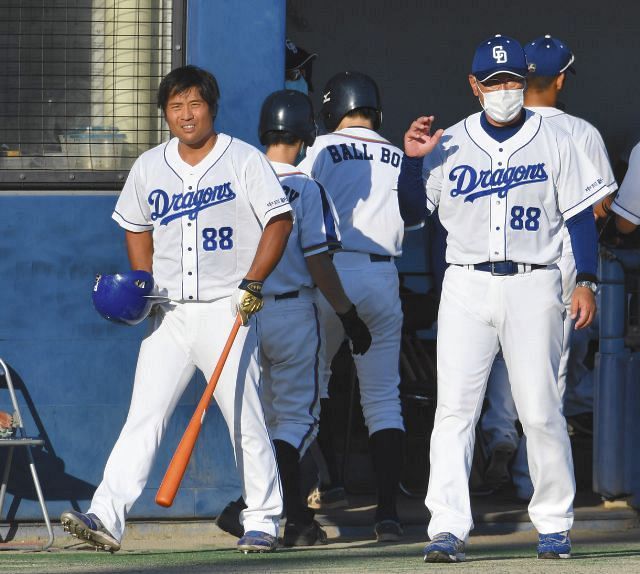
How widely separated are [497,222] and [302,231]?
93 cm

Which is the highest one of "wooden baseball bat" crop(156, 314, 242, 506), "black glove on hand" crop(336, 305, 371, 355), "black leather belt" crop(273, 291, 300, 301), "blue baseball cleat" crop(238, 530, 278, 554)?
"black leather belt" crop(273, 291, 300, 301)

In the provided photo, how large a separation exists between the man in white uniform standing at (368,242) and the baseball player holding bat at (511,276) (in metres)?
1.02

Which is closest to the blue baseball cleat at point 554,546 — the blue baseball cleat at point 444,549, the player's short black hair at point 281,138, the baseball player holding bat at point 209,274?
the blue baseball cleat at point 444,549

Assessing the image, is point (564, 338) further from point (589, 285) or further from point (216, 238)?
point (216, 238)

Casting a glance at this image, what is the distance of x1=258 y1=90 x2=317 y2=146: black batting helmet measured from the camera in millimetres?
6008

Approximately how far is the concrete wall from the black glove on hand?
372 cm

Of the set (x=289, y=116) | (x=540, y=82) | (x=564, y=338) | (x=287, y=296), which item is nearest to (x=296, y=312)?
(x=287, y=296)

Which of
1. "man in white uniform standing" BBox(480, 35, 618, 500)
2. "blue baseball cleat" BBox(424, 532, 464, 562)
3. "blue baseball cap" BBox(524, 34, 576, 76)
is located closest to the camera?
"blue baseball cleat" BBox(424, 532, 464, 562)

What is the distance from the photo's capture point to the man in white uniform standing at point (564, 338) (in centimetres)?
630

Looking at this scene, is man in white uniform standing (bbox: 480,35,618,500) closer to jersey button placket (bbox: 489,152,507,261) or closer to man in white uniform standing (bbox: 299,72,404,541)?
jersey button placket (bbox: 489,152,507,261)

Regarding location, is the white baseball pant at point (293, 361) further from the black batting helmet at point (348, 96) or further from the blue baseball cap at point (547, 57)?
the blue baseball cap at point (547, 57)

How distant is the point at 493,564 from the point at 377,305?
163 centimetres

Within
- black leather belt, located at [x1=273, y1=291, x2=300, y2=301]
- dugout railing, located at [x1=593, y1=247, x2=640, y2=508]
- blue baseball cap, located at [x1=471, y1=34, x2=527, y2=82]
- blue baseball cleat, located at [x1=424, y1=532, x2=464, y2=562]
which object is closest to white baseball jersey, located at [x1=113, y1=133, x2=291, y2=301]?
black leather belt, located at [x1=273, y1=291, x2=300, y2=301]

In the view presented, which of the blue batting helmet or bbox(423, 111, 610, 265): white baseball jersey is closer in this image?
bbox(423, 111, 610, 265): white baseball jersey
